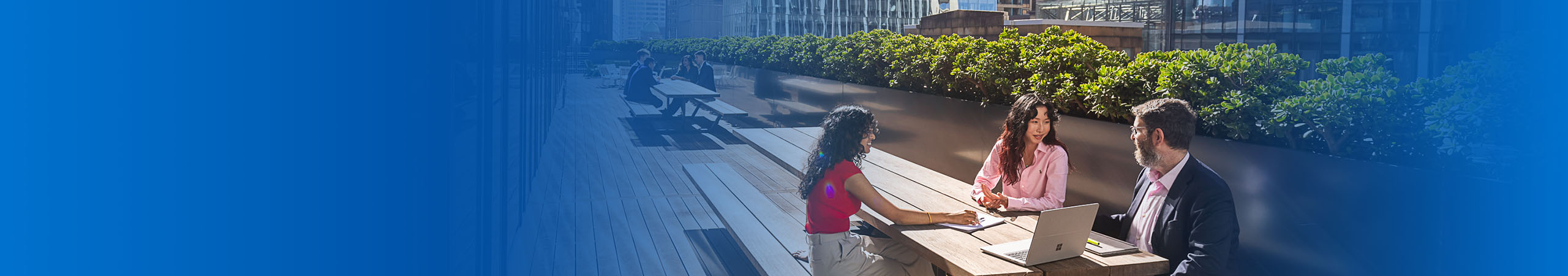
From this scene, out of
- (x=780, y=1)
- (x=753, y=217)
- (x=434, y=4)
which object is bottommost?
(x=753, y=217)

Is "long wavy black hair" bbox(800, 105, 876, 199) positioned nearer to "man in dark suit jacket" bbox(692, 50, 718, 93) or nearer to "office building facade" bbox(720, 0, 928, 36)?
"man in dark suit jacket" bbox(692, 50, 718, 93)

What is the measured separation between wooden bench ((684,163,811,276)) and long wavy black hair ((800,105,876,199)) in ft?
3.05

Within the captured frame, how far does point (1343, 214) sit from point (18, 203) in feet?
10.4

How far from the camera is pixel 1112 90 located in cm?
387

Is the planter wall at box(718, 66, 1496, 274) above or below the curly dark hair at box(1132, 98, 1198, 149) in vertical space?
below

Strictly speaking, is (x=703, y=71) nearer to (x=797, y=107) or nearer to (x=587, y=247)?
(x=797, y=107)

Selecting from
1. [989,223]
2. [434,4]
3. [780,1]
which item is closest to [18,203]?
[434,4]

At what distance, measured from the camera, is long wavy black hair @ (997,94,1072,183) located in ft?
11.4

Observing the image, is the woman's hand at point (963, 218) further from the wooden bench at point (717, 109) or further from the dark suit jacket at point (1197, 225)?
the wooden bench at point (717, 109)

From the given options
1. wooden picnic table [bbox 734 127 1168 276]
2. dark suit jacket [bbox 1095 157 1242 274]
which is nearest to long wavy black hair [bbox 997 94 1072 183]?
wooden picnic table [bbox 734 127 1168 276]

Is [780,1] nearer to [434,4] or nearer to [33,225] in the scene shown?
[434,4]

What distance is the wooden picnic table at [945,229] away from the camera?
2467 mm

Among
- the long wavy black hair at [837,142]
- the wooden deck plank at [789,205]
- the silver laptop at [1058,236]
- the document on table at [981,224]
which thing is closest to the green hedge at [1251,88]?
the wooden deck plank at [789,205]

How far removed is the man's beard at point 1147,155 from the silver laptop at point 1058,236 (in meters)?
0.44
